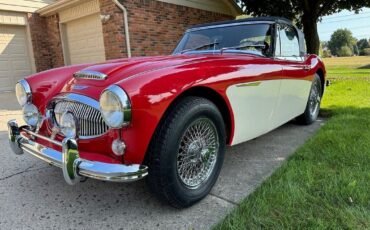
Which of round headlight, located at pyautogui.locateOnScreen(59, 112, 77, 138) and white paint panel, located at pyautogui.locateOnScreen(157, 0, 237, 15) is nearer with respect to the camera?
round headlight, located at pyautogui.locateOnScreen(59, 112, 77, 138)

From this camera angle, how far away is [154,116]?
1984 mm

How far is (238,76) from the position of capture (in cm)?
263

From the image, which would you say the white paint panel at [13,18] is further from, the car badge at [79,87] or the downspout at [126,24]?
the car badge at [79,87]

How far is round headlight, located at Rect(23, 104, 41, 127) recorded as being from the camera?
266 centimetres

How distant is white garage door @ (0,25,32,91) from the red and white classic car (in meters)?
8.29

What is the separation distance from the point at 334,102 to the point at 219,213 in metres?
5.26

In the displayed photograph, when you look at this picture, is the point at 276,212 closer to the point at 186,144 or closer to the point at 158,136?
the point at 186,144

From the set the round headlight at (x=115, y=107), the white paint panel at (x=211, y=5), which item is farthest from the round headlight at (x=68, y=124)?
the white paint panel at (x=211, y=5)

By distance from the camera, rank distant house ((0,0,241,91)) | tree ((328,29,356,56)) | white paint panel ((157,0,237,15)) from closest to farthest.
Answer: distant house ((0,0,241,91)) < white paint panel ((157,0,237,15)) < tree ((328,29,356,56))

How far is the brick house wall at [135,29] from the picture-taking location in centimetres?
806

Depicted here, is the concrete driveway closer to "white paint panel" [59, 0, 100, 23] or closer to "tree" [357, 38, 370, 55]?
"white paint panel" [59, 0, 100, 23]

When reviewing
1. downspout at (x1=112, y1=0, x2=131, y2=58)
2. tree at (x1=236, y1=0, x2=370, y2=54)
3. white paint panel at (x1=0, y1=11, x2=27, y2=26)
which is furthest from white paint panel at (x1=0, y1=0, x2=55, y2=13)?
tree at (x1=236, y1=0, x2=370, y2=54)

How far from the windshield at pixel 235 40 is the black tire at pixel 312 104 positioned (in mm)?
1716

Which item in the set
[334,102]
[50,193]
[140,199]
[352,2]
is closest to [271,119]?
[140,199]
